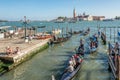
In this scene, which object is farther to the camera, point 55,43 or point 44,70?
point 55,43

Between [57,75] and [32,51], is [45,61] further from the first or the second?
[57,75]

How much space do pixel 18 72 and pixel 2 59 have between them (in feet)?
9.49

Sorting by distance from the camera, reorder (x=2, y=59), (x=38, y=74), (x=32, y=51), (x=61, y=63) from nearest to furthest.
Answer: (x=38, y=74), (x=2, y=59), (x=61, y=63), (x=32, y=51)

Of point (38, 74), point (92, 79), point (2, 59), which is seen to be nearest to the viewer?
point (92, 79)

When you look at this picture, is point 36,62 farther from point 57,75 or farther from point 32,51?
point 57,75

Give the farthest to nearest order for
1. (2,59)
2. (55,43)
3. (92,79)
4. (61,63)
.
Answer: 1. (55,43)
2. (61,63)
3. (2,59)
4. (92,79)

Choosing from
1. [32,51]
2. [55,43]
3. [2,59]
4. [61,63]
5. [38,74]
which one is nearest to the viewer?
[38,74]

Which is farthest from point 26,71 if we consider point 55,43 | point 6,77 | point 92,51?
point 55,43

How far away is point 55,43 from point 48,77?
82.7 ft

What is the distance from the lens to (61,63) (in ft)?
102

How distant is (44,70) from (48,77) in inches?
117

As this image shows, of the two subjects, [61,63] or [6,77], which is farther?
[61,63]

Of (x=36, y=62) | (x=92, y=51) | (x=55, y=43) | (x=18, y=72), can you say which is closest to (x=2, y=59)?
(x=18, y=72)

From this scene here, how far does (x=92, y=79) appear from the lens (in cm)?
2373
